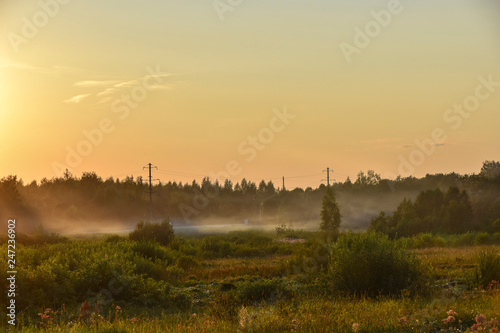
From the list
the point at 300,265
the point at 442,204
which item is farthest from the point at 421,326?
the point at 442,204

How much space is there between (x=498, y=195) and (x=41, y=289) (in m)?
52.6

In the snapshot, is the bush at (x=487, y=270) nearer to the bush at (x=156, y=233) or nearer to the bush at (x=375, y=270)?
the bush at (x=375, y=270)

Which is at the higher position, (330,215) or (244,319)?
(330,215)

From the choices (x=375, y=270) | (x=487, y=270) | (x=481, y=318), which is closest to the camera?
(x=481, y=318)

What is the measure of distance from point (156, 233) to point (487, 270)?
27.0 metres

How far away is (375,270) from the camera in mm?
17516

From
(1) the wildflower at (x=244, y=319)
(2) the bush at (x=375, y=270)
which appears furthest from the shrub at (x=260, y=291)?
(1) the wildflower at (x=244, y=319)

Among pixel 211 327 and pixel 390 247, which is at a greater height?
pixel 390 247

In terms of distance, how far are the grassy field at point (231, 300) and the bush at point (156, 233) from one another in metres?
10.7

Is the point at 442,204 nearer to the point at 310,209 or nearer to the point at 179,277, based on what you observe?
the point at 179,277

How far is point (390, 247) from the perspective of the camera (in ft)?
59.1

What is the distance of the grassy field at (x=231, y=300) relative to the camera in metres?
11.6

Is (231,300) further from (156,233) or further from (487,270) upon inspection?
(156,233)

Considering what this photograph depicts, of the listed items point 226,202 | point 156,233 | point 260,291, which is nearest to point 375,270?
point 260,291
